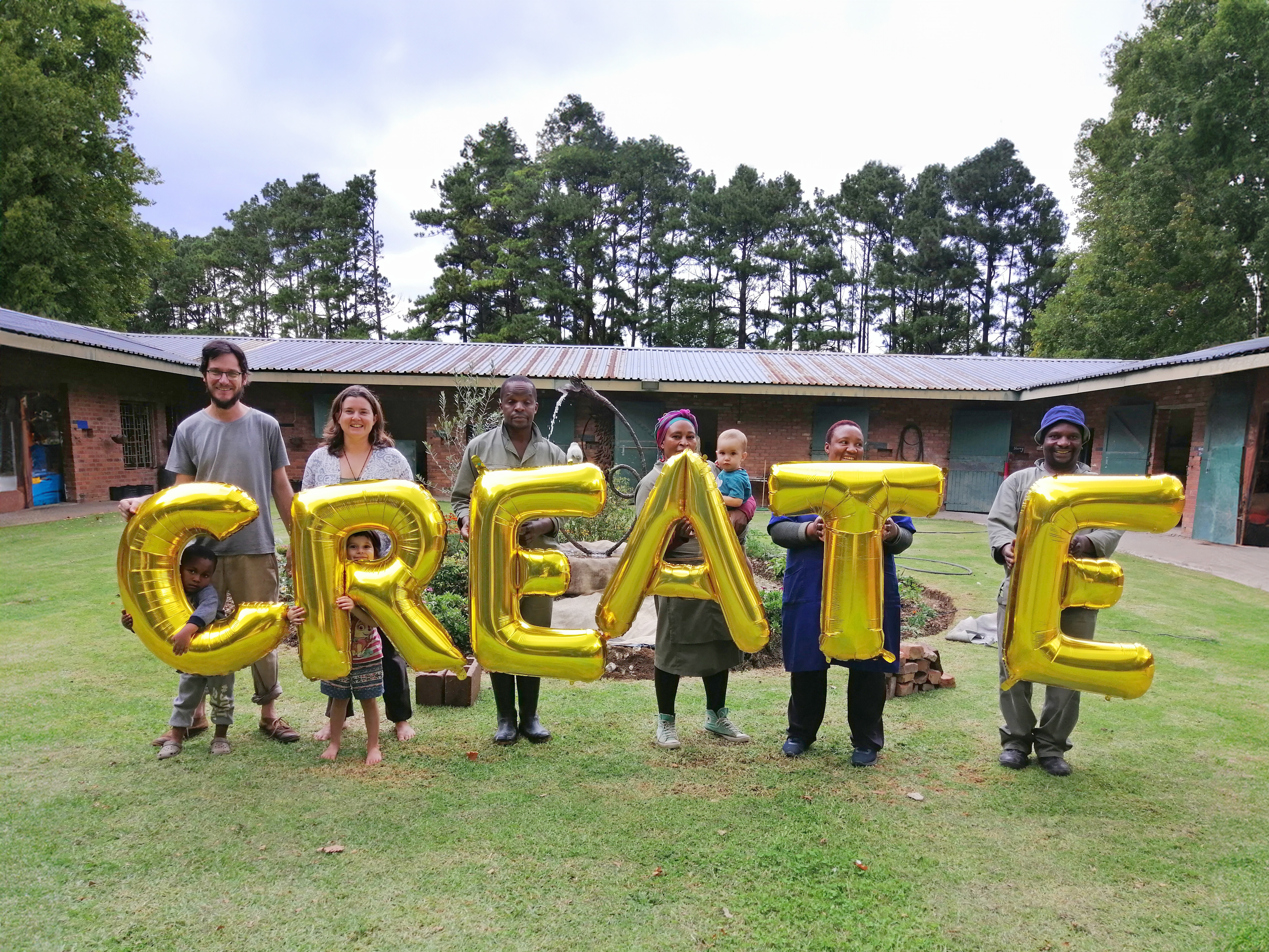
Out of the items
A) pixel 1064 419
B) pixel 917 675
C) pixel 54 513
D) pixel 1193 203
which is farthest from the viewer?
pixel 1193 203

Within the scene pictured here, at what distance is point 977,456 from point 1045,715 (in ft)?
42.7

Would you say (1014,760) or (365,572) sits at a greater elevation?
(365,572)

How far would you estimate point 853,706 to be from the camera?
318 centimetres

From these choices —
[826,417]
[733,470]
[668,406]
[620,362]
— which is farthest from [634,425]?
[733,470]

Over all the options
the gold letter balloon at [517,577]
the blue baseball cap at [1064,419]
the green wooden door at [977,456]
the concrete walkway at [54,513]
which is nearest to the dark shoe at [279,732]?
the gold letter balloon at [517,577]

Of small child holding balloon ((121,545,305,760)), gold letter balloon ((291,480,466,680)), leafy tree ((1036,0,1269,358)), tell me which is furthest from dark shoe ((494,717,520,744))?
leafy tree ((1036,0,1269,358))

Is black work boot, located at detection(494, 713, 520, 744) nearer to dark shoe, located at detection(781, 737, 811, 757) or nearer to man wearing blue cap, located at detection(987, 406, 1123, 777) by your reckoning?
dark shoe, located at detection(781, 737, 811, 757)

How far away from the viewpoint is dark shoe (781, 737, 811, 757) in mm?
3213

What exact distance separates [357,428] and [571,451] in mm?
1210

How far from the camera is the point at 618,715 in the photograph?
3.74 meters

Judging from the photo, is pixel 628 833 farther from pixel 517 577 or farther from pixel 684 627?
pixel 517 577

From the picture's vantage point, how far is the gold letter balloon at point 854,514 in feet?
8.29

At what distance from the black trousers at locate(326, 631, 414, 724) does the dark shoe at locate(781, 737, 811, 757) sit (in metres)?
1.87

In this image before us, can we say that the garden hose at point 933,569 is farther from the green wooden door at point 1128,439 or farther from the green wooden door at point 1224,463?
the green wooden door at point 1128,439
